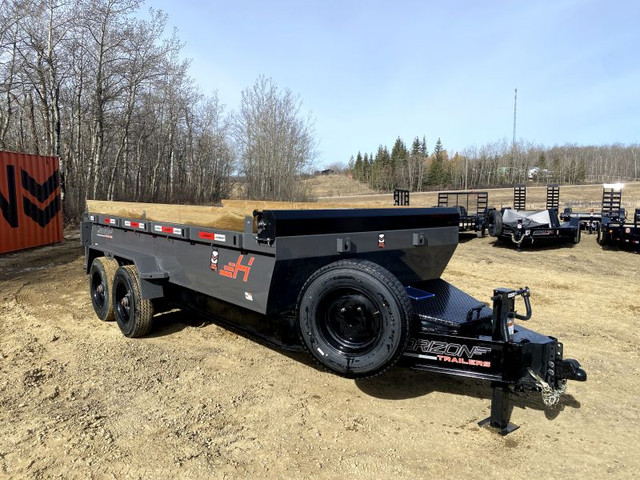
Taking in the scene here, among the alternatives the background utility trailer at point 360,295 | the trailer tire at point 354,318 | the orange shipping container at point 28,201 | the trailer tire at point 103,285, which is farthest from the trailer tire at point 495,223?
the orange shipping container at point 28,201

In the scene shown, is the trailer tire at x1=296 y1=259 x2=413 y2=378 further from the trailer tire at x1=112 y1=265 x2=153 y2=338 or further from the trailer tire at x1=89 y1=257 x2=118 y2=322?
the trailer tire at x1=89 y1=257 x2=118 y2=322

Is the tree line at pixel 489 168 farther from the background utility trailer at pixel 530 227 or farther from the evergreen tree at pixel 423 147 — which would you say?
the background utility trailer at pixel 530 227

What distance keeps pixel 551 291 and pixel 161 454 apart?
22.5 feet

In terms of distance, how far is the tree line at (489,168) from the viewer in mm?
76438

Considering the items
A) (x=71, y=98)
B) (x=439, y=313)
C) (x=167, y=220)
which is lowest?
(x=439, y=313)

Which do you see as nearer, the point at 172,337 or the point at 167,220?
the point at 167,220

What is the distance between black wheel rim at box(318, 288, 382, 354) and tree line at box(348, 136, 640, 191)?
242ft

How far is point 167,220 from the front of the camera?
169 inches

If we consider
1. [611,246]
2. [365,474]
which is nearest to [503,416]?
[365,474]

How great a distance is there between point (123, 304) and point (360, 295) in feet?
10.7

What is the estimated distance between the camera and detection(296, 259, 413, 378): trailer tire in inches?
108

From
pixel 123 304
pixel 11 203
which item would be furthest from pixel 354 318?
pixel 11 203

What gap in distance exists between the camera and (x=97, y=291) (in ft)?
18.9

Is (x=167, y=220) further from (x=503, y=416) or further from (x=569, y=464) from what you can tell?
(x=569, y=464)
